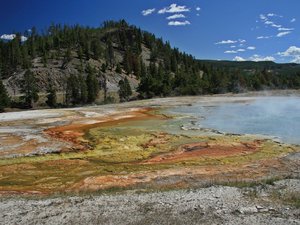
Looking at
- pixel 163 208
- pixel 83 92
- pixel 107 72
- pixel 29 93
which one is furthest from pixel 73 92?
pixel 163 208

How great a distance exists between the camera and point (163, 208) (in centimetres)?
1309

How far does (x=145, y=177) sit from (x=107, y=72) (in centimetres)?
11732

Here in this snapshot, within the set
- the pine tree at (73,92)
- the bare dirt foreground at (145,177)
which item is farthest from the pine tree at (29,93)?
the bare dirt foreground at (145,177)

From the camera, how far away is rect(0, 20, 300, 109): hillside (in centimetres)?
10031

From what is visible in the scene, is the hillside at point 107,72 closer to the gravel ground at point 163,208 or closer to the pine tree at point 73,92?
the pine tree at point 73,92

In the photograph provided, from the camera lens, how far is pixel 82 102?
92.2 meters

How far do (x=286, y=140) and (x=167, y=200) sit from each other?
62.6 feet

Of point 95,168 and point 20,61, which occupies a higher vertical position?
point 20,61

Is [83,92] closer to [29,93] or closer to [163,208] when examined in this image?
[29,93]

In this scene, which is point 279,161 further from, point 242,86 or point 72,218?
point 242,86

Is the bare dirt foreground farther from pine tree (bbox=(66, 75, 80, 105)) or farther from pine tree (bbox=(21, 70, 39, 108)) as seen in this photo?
pine tree (bbox=(66, 75, 80, 105))

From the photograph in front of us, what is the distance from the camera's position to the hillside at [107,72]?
329 ft

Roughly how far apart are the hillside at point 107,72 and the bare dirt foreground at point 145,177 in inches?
2384

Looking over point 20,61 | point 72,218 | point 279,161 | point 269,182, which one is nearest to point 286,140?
point 279,161
